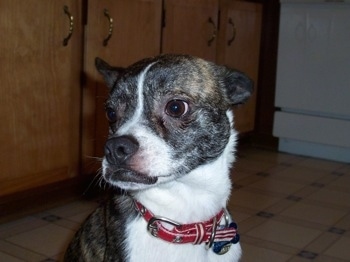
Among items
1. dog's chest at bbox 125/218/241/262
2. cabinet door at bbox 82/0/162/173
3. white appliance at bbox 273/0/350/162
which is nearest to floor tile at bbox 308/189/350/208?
white appliance at bbox 273/0/350/162

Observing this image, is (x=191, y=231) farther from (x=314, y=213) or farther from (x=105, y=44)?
(x=314, y=213)

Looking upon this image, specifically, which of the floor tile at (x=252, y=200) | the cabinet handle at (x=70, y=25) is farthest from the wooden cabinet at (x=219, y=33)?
the floor tile at (x=252, y=200)

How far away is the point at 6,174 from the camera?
233 centimetres

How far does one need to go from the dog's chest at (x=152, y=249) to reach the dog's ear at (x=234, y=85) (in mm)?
456

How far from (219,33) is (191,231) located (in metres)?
2.28

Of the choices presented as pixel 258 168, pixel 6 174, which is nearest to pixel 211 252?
pixel 6 174

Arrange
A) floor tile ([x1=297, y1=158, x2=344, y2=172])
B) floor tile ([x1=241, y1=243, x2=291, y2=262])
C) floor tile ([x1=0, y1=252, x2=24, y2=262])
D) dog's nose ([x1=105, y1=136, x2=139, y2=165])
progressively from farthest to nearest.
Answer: floor tile ([x1=297, y1=158, x2=344, y2=172]) < floor tile ([x1=241, y1=243, x2=291, y2=262]) < floor tile ([x1=0, y1=252, x2=24, y2=262]) < dog's nose ([x1=105, y1=136, x2=139, y2=165])

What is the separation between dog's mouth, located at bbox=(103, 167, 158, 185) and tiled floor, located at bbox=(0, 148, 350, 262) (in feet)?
3.16

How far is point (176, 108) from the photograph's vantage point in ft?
4.67

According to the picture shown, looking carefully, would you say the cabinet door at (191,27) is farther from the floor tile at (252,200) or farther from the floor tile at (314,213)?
the floor tile at (314,213)

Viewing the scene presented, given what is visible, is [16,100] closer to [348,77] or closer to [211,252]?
[211,252]

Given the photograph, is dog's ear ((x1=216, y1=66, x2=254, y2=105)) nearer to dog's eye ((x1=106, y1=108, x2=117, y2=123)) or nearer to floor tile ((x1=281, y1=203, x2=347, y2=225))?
dog's eye ((x1=106, y1=108, x2=117, y2=123))

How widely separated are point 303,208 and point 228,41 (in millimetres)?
1274

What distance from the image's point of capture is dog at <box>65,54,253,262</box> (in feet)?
4.43
